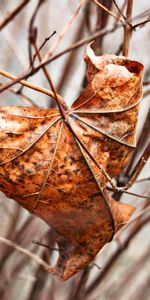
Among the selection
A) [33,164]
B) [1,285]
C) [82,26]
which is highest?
[82,26]

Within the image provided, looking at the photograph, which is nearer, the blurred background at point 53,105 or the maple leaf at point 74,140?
the maple leaf at point 74,140

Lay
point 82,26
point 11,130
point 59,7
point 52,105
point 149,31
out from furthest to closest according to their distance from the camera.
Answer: point 59,7 < point 149,31 < point 82,26 < point 52,105 < point 11,130

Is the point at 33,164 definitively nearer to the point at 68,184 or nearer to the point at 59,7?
the point at 68,184

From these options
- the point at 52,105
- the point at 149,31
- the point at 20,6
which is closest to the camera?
the point at 20,6

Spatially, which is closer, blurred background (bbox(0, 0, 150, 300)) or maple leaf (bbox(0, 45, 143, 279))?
maple leaf (bbox(0, 45, 143, 279))

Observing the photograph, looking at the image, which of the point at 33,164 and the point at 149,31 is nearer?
the point at 33,164

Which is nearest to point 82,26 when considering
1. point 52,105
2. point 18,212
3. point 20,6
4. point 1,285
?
point 52,105

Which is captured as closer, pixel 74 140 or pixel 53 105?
pixel 74 140

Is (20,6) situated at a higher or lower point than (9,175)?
higher
